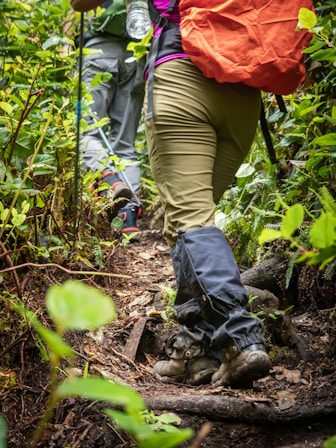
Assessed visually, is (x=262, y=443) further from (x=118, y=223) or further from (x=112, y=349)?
(x=118, y=223)

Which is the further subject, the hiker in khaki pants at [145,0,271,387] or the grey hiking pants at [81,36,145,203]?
the grey hiking pants at [81,36,145,203]

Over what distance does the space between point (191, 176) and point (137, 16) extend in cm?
103

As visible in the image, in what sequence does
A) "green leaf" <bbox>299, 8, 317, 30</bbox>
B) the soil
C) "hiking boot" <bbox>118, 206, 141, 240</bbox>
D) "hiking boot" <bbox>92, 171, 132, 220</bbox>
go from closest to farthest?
the soil < "green leaf" <bbox>299, 8, 317, 30</bbox> < "hiking boot" <bbox>92, 171, 132, 220</bbox> < "hiking boot" <bbox>118, 206, 141, 240</bbox>

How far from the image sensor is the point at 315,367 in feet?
8.25

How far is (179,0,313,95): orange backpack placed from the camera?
228 centimetres

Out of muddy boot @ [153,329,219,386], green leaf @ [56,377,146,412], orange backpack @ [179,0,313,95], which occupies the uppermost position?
orange backpack @ [179,0,313,95]

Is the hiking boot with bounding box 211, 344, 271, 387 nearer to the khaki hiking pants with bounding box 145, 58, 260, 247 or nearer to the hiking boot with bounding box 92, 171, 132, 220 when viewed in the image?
the khaki hiking pants with bounding box 145, 58, 260, 247

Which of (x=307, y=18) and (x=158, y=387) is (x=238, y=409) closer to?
(x=158, y=387)

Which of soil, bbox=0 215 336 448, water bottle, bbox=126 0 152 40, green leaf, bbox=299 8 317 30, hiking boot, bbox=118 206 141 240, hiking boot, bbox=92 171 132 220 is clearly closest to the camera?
soil, bbox=0 215 336 448

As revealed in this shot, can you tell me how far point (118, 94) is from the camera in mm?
5879

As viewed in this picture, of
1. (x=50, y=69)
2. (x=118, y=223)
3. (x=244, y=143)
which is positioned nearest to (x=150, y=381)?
(x=244, y=143)

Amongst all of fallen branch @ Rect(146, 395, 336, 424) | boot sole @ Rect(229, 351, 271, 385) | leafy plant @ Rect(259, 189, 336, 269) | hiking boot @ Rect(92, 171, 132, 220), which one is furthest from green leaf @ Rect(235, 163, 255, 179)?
leafy plant @ Rect(259, 189, 336, 269)

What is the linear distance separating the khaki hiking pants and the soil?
Result: 2.36 ft

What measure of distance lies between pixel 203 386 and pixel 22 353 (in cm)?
82
